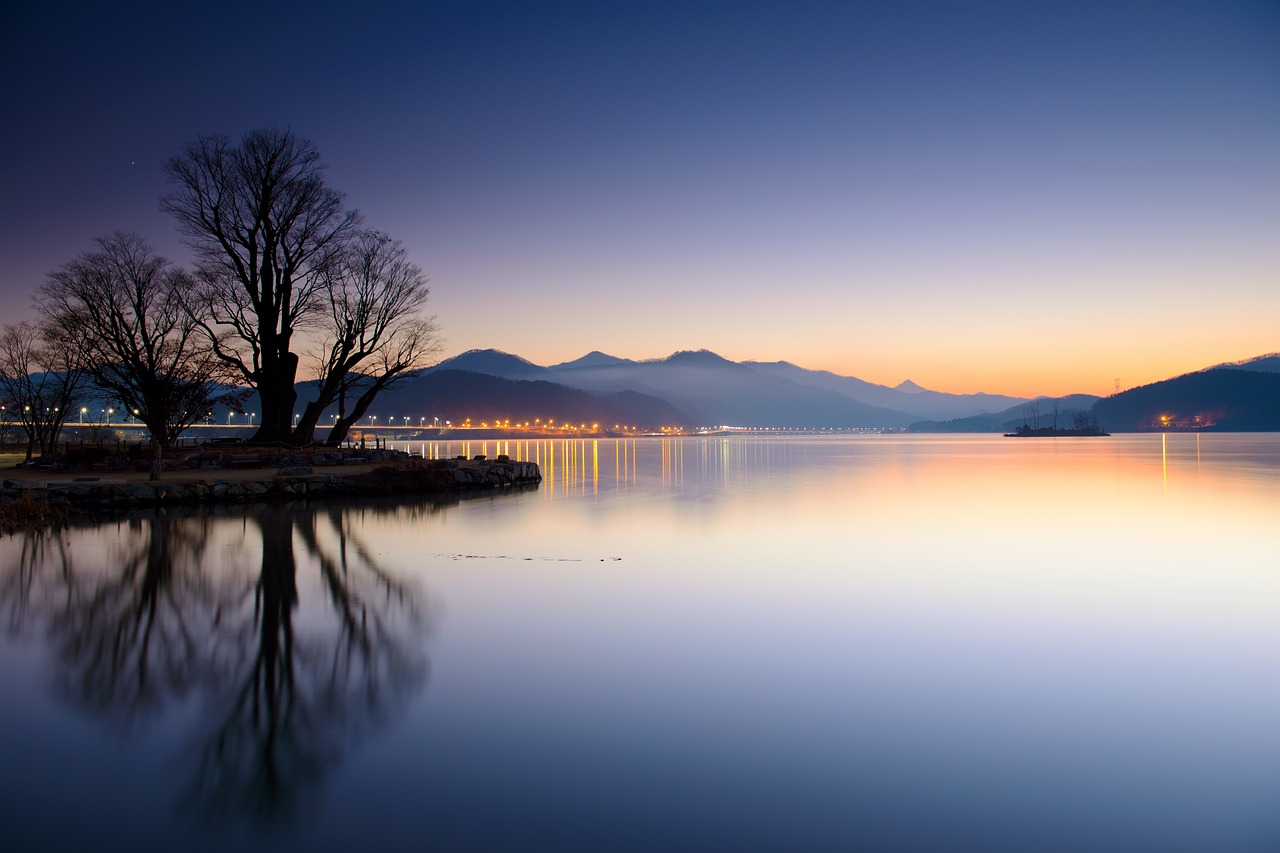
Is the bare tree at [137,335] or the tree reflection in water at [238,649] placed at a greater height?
the bare tree at [137,335]

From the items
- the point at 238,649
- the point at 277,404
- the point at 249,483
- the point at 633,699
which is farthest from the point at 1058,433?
the point at 238,649

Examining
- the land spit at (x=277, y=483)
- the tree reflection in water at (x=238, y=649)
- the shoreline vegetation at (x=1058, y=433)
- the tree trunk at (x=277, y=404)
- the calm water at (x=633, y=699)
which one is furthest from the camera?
the shoreline vegetation at (x=1058, y=433)

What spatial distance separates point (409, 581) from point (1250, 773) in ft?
27.0

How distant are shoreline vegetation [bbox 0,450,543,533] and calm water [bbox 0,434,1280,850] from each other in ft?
15.4

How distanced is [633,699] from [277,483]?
58.1 ft

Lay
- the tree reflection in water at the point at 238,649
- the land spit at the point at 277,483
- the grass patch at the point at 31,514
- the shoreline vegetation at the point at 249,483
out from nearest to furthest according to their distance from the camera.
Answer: the tree reflection in water at the point at 238,649 → the grass patch at the point at 31,514 → the shoreline vegetation at the point at 249,483 → the land spit at the point at 277,483

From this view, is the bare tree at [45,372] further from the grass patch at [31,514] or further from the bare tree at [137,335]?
the grass patch at [31,514]

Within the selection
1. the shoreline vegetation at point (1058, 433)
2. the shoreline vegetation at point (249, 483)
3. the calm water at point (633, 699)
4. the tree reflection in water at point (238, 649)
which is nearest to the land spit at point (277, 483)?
the shoreline vegetation at point (249, 483)

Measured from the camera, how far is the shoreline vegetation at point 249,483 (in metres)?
16.7

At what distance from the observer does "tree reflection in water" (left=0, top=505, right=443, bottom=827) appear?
4371 millimetres

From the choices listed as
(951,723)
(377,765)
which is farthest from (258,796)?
(951,723)

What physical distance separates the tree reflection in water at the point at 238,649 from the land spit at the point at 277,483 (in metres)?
5.93

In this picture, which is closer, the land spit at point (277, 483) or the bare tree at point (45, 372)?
the land spit at point (277, 483)

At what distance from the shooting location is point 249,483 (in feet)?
67.0
